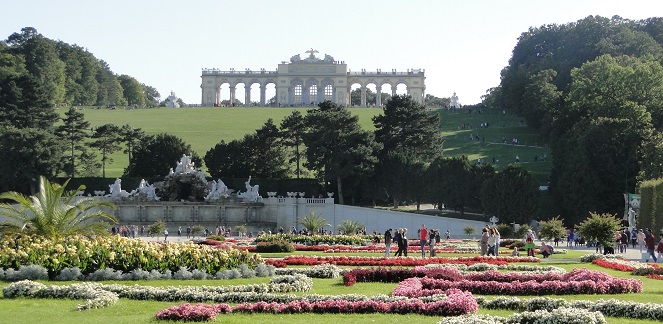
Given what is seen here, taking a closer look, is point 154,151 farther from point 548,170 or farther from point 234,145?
point 548,170

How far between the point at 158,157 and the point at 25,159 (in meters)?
8.10

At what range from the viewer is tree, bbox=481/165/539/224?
5297 centimetres

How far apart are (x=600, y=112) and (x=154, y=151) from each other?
87.1ft

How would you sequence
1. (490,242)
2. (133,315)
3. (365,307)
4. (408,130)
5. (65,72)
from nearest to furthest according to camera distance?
1. (133,315)
2. (365,307)
3. (490,242)
4. (408,130)
5. (65,72)

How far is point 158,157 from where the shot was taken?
67438mm

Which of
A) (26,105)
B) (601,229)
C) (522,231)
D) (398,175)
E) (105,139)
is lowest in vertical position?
(522,231)

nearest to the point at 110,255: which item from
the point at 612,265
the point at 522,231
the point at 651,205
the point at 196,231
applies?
the point at 612,265

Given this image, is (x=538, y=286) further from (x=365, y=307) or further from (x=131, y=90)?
(x=131, y=90)

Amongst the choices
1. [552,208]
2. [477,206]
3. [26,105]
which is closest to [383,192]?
[477,206]

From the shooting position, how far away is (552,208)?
55.7 m

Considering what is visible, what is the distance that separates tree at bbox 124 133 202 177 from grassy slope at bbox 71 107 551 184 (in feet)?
14.5

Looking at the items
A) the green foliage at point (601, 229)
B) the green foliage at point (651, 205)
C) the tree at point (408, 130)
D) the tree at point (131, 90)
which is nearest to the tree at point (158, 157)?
the tree at point (408, 130)

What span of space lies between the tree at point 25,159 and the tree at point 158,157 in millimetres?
5170

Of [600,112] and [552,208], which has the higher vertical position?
[600,112]
